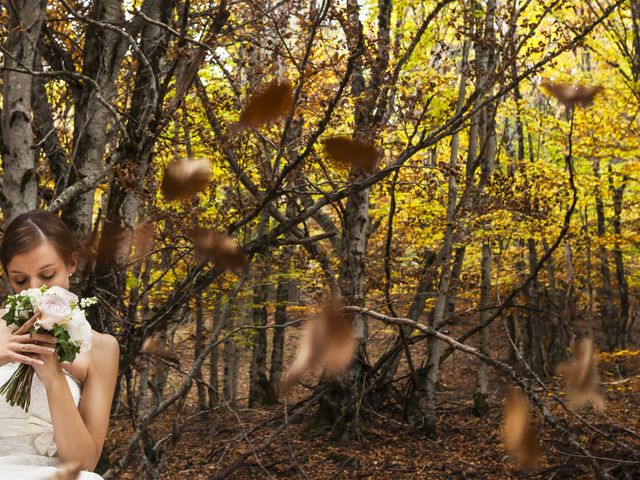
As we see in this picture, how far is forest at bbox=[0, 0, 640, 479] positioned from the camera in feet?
12.2

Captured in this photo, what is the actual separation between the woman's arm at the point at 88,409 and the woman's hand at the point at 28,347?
0.09 meters

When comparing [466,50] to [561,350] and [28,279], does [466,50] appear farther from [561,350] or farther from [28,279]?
[28,279]

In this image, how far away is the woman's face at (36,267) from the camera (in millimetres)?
2182

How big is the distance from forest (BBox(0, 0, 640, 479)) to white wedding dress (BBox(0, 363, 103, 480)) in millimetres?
1169

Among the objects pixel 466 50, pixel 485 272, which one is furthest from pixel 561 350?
pixel 466 50

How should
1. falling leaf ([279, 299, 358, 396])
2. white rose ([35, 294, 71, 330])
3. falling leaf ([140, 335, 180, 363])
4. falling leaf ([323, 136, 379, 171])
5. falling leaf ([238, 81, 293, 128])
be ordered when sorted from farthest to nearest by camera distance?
falling leaf ([323, 136, 379, 171]) < falling leaf ([140, 335, 180, 363]) < falling leaf ([238, 81, 293, 128]) < falling leaf ([279, 299, 358, 396]) < white rose ([35, 294, 71, 330])

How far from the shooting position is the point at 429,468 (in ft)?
25.3

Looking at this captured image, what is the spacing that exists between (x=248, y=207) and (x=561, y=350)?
13.2 metres

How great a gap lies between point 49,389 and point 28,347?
16 centimetres

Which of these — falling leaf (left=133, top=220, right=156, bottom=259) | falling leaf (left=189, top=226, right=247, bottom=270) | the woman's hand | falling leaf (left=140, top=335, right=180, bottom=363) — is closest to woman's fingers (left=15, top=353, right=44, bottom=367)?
the woman's hand

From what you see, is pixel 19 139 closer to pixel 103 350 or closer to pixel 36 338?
pixel 103 350

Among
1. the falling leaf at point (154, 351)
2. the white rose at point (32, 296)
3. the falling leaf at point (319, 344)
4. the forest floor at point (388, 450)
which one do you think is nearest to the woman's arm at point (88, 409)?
the white rose at point (32, 296)

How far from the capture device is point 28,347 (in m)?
1.89

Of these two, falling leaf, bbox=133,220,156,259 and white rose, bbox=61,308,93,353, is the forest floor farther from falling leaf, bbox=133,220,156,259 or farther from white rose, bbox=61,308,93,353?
white rose, bbox=61,308,93,353
